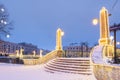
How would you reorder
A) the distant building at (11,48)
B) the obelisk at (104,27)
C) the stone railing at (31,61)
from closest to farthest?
the obelisk at (104,27) < the stone railing at (31,61) < the distant building at (11,48)

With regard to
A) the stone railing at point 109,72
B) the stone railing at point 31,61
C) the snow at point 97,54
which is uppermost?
the snow at point 97,54

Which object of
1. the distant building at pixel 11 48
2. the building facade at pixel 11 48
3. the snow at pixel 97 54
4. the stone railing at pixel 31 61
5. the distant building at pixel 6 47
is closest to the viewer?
the snow at pixel 97 54

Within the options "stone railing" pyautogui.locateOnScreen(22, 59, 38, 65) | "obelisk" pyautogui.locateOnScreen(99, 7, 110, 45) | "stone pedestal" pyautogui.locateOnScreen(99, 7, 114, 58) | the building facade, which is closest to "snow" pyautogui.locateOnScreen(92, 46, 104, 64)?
"stone pedestal" pyautogui.locateOnScreen(99, 7, 114, 58)

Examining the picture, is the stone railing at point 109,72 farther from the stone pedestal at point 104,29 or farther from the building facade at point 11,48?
the building facade at point 11,48

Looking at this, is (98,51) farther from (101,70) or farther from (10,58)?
(10,58)

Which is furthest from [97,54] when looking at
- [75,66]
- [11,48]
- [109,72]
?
[11,48]

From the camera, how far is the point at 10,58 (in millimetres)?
49375

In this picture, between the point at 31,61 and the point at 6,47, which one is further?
the point at 6,47

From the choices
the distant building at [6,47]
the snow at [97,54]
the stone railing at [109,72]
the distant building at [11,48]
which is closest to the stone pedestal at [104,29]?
the snow at [97,54]

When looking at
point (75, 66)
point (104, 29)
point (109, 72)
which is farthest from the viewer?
point (104, 29)

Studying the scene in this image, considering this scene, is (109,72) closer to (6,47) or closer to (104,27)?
(104,27)

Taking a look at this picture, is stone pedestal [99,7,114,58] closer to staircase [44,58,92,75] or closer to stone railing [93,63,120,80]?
staircase [44,58,92,75]

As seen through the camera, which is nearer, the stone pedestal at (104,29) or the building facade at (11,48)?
the stone pedestal at (104,29)

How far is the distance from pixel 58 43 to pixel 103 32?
438 inches
